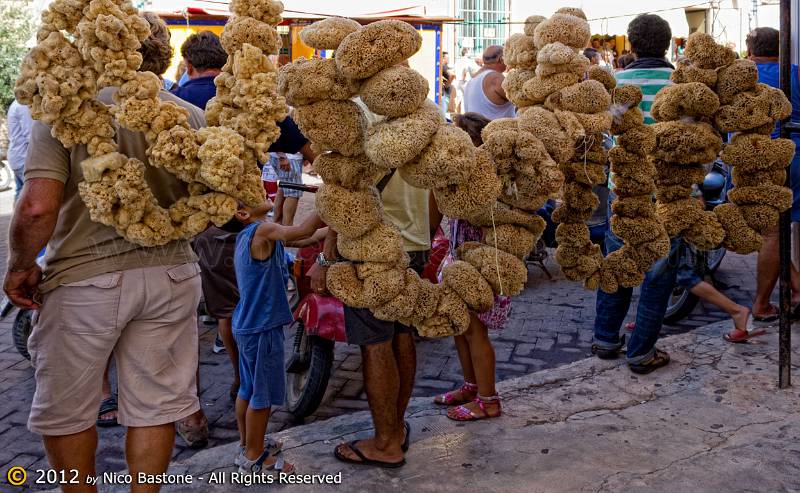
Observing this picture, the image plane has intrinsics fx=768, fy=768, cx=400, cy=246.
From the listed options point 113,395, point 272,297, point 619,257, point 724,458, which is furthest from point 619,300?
point 113,395

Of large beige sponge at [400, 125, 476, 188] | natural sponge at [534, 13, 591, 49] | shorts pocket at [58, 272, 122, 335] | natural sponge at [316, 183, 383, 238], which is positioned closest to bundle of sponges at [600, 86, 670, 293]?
natural sponge at [534, 13, 591, 49]

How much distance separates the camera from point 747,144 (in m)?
3.87

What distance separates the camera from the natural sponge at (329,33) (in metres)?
2.89

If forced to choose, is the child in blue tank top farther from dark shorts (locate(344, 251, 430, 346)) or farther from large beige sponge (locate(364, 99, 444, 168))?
large beige sponge (locate(364, 99, 444, 168))

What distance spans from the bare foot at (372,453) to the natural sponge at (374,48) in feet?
5.76

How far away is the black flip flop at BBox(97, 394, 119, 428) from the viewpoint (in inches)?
166

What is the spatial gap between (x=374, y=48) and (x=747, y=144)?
2.17 m

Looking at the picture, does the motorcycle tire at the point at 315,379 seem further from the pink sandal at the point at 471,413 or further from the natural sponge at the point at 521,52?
the natural sponge at the point at 521,52

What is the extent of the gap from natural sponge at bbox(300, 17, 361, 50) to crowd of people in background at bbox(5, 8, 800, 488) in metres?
0.61

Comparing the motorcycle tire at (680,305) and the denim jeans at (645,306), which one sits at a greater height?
the denim jeans at (645,306)

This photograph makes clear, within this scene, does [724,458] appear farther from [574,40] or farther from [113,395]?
[113,395]

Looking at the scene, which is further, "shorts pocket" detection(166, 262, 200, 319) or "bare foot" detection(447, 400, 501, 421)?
"bare foot" detection(447, 400, 501, 421)

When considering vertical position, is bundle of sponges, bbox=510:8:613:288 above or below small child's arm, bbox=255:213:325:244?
above

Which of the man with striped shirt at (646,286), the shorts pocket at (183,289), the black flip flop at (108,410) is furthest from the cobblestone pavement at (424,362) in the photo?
the shorts pocket at (183,289)
